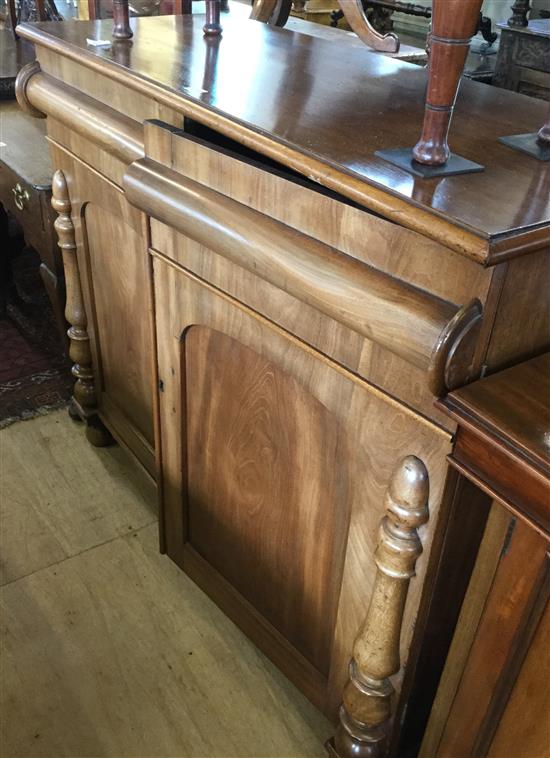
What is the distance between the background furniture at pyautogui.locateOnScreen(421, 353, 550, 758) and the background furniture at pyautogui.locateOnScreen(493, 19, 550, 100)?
3402mm

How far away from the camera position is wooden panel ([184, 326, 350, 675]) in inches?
37.7

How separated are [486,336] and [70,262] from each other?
3.62ft

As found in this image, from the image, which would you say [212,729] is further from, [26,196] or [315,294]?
[26,196]

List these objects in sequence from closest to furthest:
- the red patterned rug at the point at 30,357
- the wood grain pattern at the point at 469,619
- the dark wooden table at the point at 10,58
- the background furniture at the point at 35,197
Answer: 1. the wood grain pattern at the point at 469,619
2. the background furniture at the point at 35,197
3. the red patterned rug at the point at 30,357
4. the dark wooden table at the point at 10,58

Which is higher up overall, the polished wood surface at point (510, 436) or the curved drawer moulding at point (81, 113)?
the curved drawer moulding at point (81, 113)

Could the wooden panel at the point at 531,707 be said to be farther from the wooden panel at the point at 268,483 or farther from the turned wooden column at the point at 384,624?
the wooden panel at the point at 268,483

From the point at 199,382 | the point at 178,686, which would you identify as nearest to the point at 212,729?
the point at 178,686

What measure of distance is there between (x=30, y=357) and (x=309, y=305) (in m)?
1.62

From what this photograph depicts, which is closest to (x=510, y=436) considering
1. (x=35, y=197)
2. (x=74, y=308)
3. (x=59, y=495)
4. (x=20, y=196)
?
(x=74, y=308)

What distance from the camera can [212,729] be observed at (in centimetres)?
123

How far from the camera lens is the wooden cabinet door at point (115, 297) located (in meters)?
1.30

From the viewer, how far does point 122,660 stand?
4.38ft

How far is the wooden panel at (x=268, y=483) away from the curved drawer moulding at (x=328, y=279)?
18cm

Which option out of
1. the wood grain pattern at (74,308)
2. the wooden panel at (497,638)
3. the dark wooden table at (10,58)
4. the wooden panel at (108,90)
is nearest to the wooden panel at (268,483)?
the wooden panel at (497,638)
